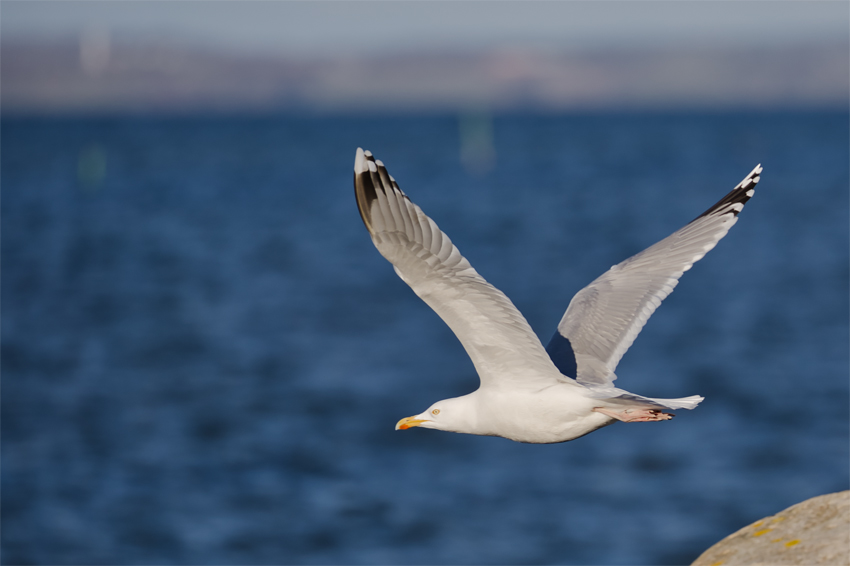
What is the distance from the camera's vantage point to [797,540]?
4734 mm

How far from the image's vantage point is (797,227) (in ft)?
122

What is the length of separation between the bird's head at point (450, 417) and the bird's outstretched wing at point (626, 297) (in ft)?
2.55

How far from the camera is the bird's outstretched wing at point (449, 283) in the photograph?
4.62m

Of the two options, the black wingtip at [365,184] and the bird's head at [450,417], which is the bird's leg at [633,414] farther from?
the black wingtip at [365,184]

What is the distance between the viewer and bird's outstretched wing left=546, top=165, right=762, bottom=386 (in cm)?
608

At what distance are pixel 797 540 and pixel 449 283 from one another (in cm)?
222

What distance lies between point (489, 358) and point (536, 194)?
1892 inches

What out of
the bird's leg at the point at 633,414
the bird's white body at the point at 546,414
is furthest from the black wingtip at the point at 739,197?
the bird's white body at the point at 546,414

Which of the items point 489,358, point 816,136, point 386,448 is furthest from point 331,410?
point 816,136

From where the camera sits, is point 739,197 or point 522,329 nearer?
point 522,329

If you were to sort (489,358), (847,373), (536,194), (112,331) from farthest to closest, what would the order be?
(536,194)
(112,331)
(847,373)
(489,358)

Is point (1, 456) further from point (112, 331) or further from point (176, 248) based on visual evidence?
point (176, 248)

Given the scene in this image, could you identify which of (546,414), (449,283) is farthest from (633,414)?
(449,283)

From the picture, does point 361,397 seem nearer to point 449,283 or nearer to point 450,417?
point 450,417
